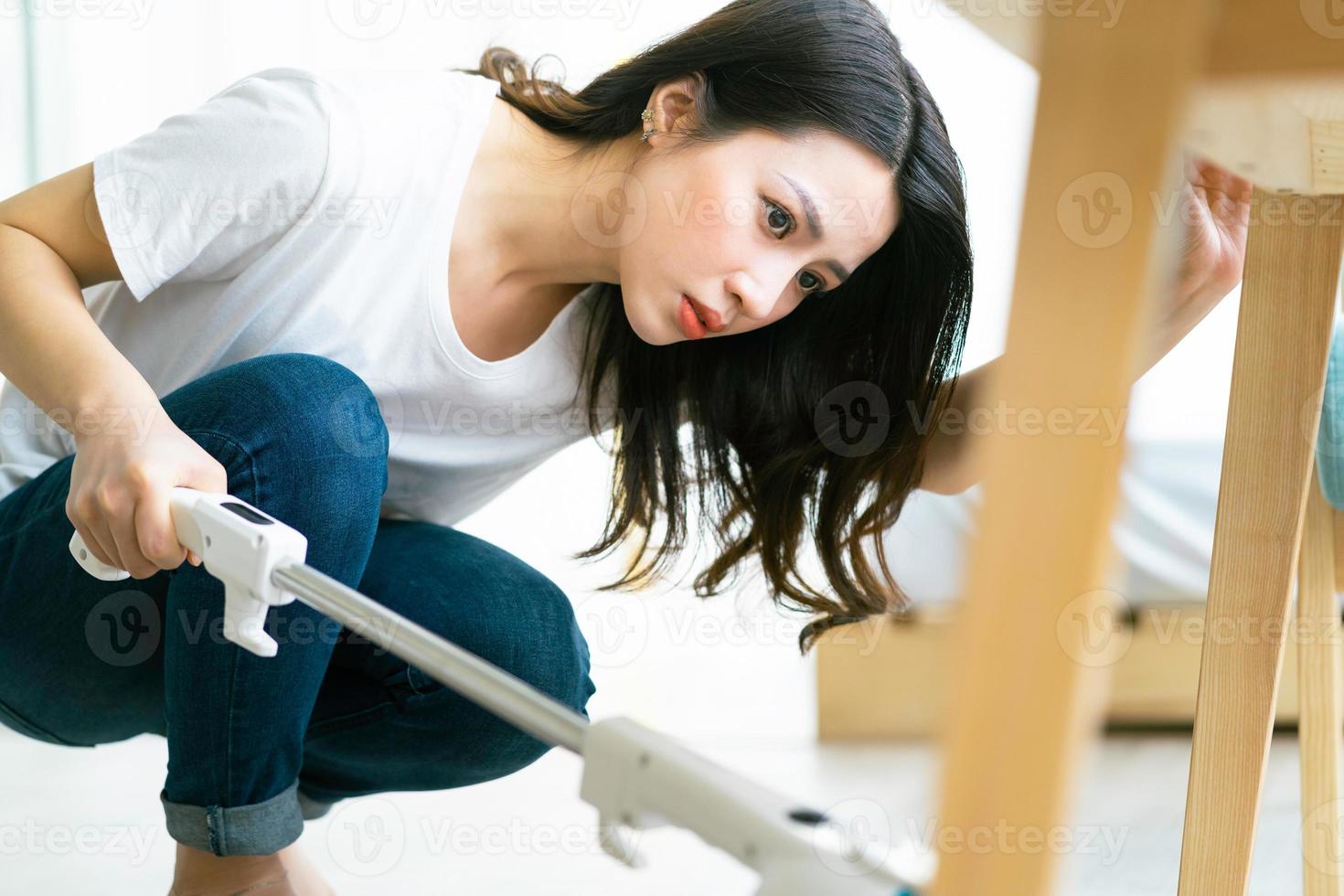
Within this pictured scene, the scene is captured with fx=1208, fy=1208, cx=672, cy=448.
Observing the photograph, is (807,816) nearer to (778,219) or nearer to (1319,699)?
(778,219)

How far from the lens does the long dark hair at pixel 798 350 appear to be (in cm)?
86

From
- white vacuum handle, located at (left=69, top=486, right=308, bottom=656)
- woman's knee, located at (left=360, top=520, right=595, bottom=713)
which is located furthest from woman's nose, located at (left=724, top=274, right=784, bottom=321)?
white vacuum handle, located at (left=69, top=486, right=308, bottom=656)

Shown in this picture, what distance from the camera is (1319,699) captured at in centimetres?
87

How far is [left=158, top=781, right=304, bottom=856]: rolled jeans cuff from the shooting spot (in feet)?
2.29

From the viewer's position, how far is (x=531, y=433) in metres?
0.99

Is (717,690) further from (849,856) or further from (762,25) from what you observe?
(849,856)

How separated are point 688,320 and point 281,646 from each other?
35 centimetres

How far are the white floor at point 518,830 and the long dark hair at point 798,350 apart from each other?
271 millimetres

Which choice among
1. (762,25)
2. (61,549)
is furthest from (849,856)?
(762,25)

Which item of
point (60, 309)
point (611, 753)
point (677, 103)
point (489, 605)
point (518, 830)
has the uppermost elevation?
point (677, 103)

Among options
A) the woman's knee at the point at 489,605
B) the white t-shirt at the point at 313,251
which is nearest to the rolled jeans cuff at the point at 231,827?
the woman's knee at the point at 489,605

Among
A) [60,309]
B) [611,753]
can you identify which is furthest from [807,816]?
[60,309]

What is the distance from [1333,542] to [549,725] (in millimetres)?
684

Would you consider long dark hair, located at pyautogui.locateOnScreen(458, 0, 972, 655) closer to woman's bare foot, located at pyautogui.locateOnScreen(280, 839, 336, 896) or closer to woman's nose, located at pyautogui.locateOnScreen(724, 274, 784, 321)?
woman's nose, located at pyautogui.locateOnScreen(724, 274, 784, 321)
